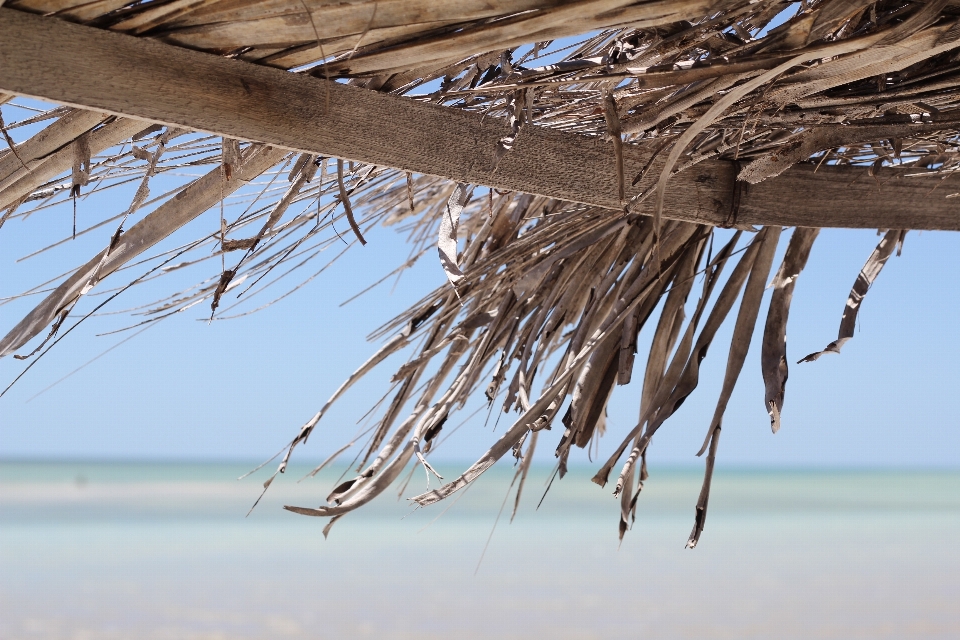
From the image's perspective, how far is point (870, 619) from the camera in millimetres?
5719

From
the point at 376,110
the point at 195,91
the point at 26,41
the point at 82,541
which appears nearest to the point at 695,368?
the point at 376,110

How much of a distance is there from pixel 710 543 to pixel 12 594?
6.55 m

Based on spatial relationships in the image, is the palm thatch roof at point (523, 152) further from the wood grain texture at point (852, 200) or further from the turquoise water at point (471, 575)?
the turquoise water at point (471, 575)

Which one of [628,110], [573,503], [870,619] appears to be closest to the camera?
[628,110]

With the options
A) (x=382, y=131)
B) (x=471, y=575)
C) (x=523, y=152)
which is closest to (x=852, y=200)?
(x=523, y=152)

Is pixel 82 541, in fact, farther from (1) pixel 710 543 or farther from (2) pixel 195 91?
(2) pixel 195 91

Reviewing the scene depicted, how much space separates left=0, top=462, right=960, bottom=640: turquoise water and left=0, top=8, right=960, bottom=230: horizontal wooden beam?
191 centimetres

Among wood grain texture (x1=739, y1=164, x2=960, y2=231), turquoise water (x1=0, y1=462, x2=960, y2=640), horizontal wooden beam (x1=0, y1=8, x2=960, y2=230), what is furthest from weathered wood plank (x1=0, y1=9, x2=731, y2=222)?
turquoise water (x1=0, y1=462, x2=960, y2=640)

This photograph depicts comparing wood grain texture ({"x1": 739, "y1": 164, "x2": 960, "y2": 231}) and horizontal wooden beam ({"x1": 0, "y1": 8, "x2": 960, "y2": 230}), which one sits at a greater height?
wood grain texture ({"x1": 739, "y1": 164, "x2": 960, "y2": 231})

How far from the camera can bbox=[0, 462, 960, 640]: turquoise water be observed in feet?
18.2

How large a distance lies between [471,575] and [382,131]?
22.5 ft

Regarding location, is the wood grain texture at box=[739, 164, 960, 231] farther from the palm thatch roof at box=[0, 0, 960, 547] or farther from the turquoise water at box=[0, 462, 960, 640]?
the turquoise water at box=[0, 462, 960, 640]

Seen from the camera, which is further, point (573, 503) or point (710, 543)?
point (573, 503)

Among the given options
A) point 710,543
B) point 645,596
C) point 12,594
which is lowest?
point 12,594
